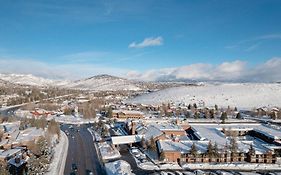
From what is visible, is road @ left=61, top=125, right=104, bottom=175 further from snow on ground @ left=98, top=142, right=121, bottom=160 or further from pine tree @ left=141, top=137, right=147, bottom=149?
pine tree @ left=141, top=137, right=147, bottom=149

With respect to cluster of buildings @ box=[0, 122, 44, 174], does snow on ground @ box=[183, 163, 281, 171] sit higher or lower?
lower

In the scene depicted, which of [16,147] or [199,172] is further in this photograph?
[16,147]

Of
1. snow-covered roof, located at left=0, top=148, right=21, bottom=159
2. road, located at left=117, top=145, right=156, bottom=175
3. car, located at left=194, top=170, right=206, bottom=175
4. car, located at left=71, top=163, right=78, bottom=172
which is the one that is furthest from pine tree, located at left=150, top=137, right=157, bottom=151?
snow-covered roof, located at left=0, top=148, right=21, bottom=159

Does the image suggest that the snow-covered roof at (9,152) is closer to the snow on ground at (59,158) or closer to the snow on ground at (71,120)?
the snow on ground at (59,158)

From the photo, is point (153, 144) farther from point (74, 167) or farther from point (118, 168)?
point (74, 167)

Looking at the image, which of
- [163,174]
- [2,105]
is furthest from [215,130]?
[2,105]

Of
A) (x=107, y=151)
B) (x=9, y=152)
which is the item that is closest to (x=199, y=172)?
(x=107, y=151)

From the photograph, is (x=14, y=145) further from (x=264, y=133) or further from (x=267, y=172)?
(x=264, y=133)

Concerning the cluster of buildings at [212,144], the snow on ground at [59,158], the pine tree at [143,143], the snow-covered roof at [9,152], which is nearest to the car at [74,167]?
the snow on ground at [59,158]
